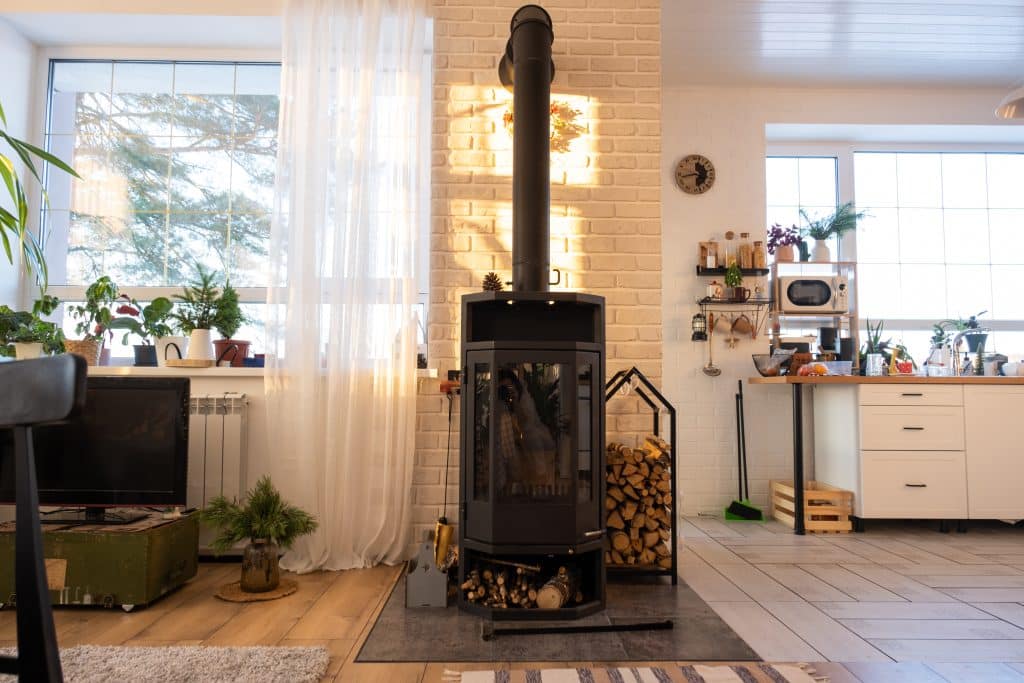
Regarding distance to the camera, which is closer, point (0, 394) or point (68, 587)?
point (0, 394)

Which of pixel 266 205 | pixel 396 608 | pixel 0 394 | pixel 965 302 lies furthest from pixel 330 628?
pixel 965 302

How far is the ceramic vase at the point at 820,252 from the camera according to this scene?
429cm

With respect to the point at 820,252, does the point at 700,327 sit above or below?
below

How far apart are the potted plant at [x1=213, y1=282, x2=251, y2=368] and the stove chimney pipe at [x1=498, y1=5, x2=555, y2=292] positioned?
144 cm

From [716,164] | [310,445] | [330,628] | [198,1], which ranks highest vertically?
[198,1]

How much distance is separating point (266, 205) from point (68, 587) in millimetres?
2011

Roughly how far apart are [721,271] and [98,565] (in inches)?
143

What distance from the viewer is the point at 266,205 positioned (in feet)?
11.5

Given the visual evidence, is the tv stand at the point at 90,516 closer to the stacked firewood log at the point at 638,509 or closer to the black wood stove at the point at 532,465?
the black wood stove at the point at 532,465

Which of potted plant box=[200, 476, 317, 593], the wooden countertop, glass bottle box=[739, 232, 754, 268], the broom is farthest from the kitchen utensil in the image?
potted plant box=[200, 476, 317, 593]

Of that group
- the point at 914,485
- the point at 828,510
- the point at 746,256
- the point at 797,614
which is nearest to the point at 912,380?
the point at 914,485

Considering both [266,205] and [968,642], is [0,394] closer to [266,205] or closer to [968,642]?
[968,642]

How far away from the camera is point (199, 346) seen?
2.96m

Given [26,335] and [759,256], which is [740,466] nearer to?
[759,256]
